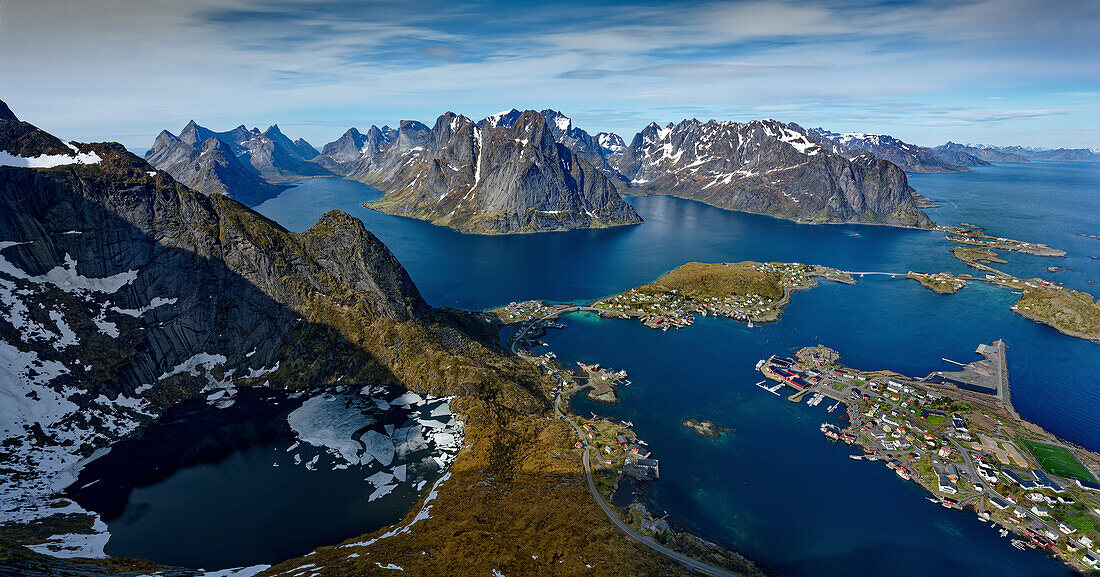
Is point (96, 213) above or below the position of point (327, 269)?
above

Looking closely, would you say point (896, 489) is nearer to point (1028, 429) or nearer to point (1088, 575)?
point (1088, 575)

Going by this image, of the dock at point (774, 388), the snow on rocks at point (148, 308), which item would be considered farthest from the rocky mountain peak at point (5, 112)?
the dock at point (774, 388)

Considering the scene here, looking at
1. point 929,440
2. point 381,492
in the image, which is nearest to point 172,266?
point 381,492

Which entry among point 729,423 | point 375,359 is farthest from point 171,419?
point 729,423

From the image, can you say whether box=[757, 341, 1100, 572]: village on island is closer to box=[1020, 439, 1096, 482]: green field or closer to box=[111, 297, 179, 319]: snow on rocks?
box=[1020, 439, 1096, 482]: green field

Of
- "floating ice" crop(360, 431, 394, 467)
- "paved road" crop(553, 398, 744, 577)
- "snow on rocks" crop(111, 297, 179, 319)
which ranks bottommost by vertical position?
"paved road" crop(553, 398, 744, 577)

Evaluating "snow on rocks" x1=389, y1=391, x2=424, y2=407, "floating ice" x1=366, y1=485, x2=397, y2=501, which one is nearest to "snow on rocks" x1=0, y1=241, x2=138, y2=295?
"snow on rocks" x1=389, y1=391, x2=424, y2=407

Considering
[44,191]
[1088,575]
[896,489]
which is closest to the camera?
[1088,575]
